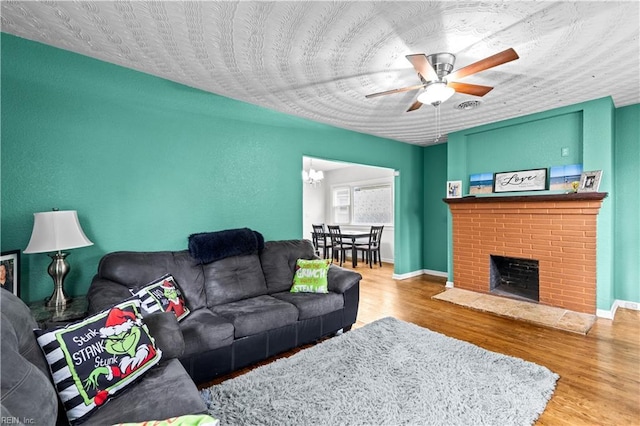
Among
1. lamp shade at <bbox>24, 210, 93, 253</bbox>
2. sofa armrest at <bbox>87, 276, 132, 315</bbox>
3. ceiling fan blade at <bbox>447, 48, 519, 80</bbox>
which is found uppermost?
ceiling fan blade at <bbox>447, 48, 519, 80</bbox>

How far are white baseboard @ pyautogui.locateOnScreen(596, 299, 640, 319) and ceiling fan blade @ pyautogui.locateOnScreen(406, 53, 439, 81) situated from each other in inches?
134

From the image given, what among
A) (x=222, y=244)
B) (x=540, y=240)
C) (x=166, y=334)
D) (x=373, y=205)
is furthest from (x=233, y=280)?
(x=373, y=205)

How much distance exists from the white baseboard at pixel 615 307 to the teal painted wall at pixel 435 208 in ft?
7.33

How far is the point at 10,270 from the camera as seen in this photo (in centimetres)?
200

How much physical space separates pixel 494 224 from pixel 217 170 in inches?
151

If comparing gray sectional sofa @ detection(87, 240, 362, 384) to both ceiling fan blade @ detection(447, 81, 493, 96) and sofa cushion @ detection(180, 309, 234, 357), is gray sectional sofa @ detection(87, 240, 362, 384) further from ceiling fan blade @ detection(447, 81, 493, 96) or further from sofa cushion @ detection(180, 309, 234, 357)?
ceiling fan blade @ detection(447, 81, 493, 96)

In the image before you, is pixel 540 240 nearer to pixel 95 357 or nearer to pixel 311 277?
pixel 311 277

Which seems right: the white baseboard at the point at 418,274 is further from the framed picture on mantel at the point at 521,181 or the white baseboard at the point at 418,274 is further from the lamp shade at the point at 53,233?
the lamp shade at the point at 53,233

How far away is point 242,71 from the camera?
2.56 meters

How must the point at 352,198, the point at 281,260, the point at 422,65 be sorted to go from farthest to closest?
1. the point at 352,198
2. the point at 281,260
3. the point at 422,65

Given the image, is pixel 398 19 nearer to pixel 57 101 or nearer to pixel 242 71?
pixel 242 71

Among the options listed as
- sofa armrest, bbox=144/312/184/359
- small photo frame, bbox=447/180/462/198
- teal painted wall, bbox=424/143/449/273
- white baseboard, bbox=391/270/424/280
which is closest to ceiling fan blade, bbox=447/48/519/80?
sofa armrest, bbox=144/312/184/359

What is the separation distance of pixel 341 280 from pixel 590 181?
10.3 feet

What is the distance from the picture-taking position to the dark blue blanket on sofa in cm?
273
